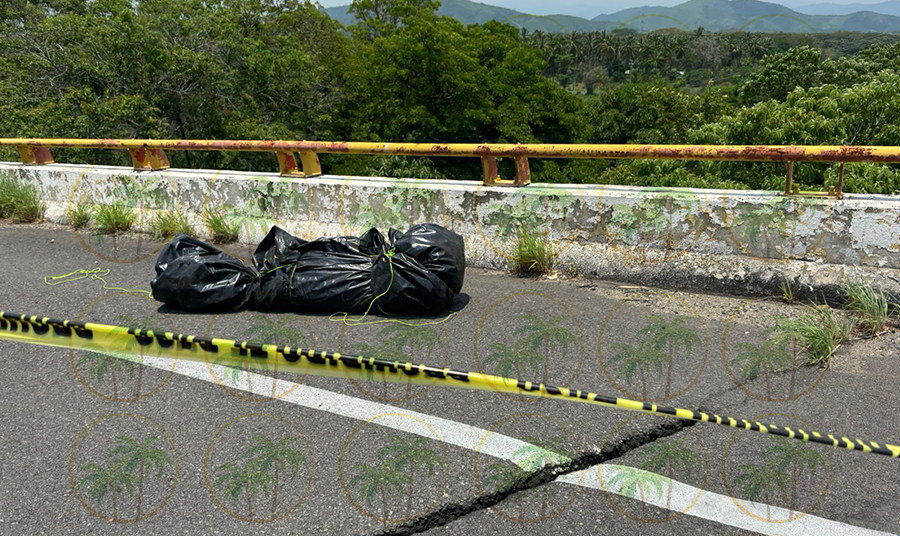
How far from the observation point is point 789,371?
12.0 feet

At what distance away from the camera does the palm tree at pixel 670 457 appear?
283 centimetres

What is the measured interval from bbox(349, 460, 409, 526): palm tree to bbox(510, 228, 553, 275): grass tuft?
2798mm

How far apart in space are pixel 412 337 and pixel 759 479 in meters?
2.22

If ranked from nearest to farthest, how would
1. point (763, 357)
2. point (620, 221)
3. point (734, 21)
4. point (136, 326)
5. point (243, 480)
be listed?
point (243, 480), point (763, 357), point (136, 326), point (620, 221), point (734, 21)

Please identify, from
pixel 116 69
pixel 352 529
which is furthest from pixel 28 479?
pixel 116 69

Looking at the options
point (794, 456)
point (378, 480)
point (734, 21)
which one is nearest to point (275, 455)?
point (378, 480)

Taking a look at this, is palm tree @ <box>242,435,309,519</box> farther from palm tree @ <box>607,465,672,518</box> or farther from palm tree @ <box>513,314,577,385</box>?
palm tree @ <box>513,314,577,385</box>

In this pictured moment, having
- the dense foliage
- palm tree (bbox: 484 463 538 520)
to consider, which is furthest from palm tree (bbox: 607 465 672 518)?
the dense foliage

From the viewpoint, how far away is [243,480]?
283 centimetres

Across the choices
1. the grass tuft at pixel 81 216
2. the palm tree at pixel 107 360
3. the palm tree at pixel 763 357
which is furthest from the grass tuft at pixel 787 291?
the grass tuft at pixel 81 216

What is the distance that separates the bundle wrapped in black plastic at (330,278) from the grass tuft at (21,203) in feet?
14.0

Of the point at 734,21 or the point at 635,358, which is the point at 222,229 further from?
the point at 734,21

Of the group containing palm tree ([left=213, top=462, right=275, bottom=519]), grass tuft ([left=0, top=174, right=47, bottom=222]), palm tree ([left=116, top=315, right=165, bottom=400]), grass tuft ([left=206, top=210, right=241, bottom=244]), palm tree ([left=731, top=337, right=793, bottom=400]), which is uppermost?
grass tuft ([left=0, top=174, right=47, bottom=222])

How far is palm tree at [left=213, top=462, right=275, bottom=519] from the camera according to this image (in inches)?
108
